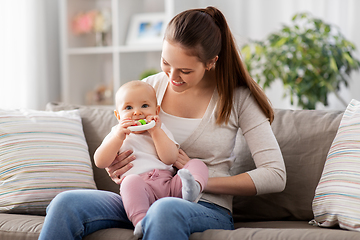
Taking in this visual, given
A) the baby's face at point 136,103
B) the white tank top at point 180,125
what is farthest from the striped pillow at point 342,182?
the baby's face at point 136,103

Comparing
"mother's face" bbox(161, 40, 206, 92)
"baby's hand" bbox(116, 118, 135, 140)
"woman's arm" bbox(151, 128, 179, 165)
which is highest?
"mother's face" bbox(161, 40, 206, 92)

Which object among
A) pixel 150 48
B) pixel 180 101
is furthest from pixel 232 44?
pixel 150 48

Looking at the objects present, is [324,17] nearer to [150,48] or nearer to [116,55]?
[150,48]

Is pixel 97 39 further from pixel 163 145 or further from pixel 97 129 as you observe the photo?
pixel 163 145

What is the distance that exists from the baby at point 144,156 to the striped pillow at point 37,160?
0.99 feet

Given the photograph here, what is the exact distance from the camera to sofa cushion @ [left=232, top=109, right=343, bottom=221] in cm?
150

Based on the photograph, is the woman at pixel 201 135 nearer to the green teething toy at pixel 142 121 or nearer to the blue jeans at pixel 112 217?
the blue jeans at pixel 112 217

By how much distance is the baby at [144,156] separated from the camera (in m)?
1.18

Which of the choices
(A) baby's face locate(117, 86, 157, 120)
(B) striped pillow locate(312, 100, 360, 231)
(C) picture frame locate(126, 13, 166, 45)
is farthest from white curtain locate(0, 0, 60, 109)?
(B) striped pillow locate(312, 100, 360, 231)

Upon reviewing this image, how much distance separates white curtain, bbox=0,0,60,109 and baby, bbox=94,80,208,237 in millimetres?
1869

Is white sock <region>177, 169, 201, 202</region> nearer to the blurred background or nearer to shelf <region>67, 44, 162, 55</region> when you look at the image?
the blurred background

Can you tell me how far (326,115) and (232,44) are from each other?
500mm

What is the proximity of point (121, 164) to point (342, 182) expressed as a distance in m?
0.72

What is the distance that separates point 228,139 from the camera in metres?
1.42
